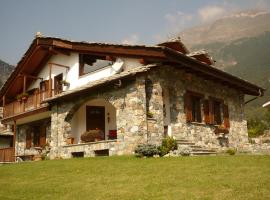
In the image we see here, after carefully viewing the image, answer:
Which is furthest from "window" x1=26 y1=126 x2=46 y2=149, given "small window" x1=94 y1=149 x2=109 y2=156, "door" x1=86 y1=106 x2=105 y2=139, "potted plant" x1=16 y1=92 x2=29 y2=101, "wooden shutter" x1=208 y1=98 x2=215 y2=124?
"wooden shutter" x1=208 y1=98 x2=215 y2=124

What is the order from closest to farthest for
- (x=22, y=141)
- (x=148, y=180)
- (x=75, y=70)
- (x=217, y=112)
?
(x=148, y=180), (x=75, y=70), (x=217, y=112), (x=22, y=141)

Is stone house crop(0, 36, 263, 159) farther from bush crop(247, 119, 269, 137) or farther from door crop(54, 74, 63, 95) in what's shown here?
bush crop(247, 119, 269, 137)

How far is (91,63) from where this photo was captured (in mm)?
17938

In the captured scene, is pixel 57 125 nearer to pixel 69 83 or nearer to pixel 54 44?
pixel 69 83

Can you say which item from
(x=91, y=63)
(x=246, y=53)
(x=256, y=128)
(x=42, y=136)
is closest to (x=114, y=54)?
(x=91, y=63)

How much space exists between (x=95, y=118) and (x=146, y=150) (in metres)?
6.39

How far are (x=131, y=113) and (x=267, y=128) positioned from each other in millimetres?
19089

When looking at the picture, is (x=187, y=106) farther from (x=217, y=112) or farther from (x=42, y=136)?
(x=42, y=136)

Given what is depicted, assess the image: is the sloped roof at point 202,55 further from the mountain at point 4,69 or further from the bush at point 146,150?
the mountain at point 4,69

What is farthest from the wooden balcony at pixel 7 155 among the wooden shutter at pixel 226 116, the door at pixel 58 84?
the wooden shutter at pixel 226 116

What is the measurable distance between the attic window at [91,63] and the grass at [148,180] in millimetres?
5792

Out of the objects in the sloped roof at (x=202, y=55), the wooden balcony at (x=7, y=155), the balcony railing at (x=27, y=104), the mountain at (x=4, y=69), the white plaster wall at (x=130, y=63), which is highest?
the mountain at (x=4, y=69)

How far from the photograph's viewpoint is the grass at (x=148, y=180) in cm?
737

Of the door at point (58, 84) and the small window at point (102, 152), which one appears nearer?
the small window at point (102, 152)
